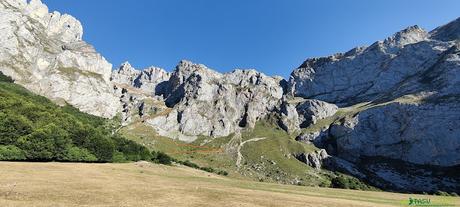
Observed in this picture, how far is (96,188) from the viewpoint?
142ft

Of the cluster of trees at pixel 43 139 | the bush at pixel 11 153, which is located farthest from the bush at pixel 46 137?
the bush at pixel 11 153

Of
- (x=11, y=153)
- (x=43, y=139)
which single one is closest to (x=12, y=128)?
(x=43, y=139)

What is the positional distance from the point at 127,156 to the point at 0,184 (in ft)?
339

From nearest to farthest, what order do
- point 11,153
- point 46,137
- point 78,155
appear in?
point 11,153 < point 46,137 < point 78,155

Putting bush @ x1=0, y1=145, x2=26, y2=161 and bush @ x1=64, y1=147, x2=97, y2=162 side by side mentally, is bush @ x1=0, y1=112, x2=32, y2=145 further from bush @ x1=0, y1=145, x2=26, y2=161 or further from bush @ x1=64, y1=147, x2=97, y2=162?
bush @ x1=64, y1=147, x2=97, y2=162

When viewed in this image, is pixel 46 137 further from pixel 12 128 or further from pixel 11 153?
pixel 11 153

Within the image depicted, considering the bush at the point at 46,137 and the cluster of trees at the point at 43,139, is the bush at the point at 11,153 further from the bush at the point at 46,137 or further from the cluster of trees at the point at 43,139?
the bush at the point at 46,137

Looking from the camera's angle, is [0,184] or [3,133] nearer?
[0,184]

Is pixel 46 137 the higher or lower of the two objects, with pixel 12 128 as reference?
lower

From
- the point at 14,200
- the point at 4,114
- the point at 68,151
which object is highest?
the point at 4,114

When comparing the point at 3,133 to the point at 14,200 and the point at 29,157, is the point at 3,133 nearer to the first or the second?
the point at 29,157

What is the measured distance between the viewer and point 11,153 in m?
84.1

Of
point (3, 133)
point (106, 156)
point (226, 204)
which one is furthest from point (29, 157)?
point (226, 204)

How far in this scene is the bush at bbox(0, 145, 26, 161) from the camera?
8231cm
